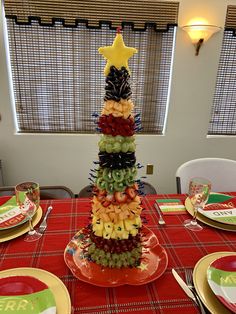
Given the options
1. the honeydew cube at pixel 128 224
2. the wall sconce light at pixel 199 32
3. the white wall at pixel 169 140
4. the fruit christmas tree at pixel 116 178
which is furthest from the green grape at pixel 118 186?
the wall sconce light at pixel 199 32

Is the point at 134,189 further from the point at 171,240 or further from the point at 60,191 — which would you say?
the point at 60,191

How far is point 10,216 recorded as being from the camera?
1.00m

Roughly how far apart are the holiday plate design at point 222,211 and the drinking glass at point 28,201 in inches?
27.0

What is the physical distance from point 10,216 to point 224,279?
804mm

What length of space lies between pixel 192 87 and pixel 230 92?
458mm

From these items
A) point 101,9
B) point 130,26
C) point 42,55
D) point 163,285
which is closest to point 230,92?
point 130,26

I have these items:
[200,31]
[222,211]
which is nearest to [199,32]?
[200,31]

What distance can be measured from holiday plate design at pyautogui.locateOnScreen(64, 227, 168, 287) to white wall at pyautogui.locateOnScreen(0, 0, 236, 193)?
164 cm

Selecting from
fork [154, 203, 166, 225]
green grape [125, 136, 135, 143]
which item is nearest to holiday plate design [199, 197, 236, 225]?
fork [154, 203, 166, 225]

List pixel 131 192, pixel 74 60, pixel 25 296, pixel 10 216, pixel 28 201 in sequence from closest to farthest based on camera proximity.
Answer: pixel 25 296, pixel 131 192, pixel 28 201, pixel 10 216, pixel 74 60

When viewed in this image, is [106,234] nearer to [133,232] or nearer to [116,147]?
[133,232]

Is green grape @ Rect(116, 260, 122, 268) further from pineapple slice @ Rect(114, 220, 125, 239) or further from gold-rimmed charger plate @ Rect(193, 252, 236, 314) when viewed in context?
gold-rimmed charger plate @ Rect(193, 252, 236, 314)

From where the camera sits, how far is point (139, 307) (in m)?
0.64

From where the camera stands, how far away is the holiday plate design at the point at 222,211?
101 centimetres
